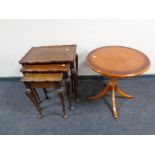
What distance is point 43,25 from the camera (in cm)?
203

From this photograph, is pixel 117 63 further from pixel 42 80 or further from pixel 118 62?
pixel 42 80

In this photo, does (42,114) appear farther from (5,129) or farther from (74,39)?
(74,39)

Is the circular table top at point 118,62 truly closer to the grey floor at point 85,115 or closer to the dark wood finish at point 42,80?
the dark wood finish at point 42,80

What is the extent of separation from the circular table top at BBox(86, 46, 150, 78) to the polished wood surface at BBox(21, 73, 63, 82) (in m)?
0.37

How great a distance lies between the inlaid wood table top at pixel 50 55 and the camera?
1.67m

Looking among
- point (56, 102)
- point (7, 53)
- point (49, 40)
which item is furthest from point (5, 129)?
point (49, 40)

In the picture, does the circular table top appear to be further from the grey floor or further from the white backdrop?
the grey floor

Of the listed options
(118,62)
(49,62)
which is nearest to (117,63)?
(118,62)

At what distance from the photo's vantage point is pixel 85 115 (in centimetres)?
193

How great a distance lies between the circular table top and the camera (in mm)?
1473

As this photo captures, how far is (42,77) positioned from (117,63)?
2.61ft

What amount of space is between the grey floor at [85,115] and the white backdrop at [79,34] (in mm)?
615

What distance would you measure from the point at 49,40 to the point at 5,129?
1276mm

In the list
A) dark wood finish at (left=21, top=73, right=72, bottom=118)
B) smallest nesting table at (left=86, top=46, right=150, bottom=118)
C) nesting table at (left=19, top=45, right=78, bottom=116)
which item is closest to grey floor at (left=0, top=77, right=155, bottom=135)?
smallest nesting table at (left=86, top=46, right=150, bottom=118)
